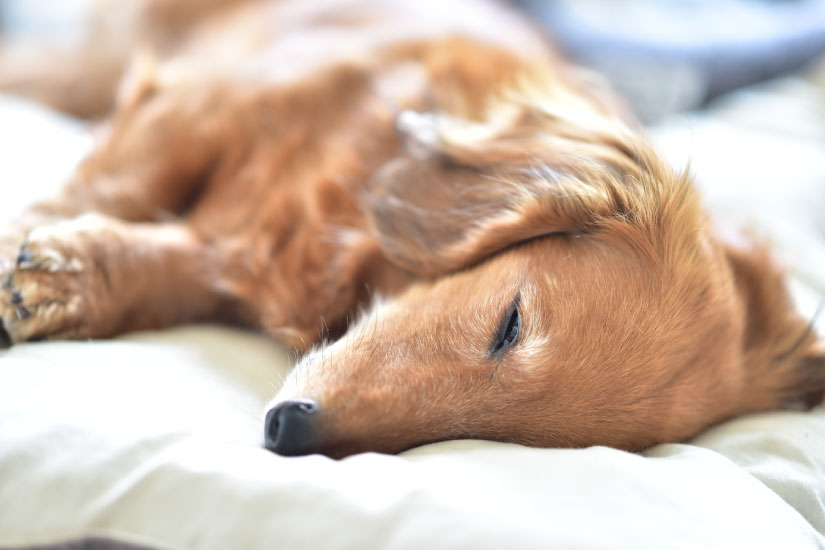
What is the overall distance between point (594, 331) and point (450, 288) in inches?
11.3

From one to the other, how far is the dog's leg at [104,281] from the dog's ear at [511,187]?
1.41 ft

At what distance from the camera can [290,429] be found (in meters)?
1.00

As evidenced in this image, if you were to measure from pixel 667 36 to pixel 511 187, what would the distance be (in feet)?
6.19

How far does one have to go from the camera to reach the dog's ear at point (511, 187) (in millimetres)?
1312

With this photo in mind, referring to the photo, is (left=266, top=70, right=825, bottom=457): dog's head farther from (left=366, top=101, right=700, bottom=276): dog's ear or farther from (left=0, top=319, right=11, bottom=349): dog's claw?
(left=0, top=319, right=11, bottom=349): dog's claw

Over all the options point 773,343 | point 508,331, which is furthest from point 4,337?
point 773,343

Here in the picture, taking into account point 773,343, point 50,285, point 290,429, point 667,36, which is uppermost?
point 667,36

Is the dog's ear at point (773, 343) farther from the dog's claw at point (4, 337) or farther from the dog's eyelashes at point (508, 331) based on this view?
the dog's claw at point (4, 337)

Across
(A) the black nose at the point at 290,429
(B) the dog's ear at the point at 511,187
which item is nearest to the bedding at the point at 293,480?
(A) the black nose at the point at 290,429

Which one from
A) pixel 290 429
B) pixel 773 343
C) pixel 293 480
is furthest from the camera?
pixel 773 343

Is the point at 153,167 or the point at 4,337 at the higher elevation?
the point at 153,167

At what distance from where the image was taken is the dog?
3.72 feet

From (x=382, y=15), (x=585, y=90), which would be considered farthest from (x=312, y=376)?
(x=382, y=15)

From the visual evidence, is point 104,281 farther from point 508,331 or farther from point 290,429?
point 508,331
